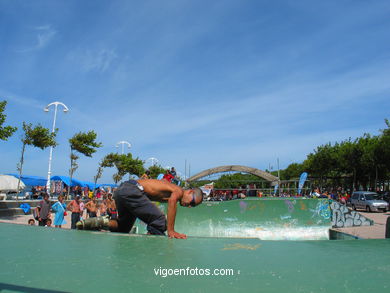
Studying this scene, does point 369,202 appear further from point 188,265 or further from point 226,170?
point 188,265

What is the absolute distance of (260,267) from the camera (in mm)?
2025

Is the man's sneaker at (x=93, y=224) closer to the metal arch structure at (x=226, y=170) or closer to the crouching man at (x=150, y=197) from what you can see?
the crouching man at (x=150, y=197)

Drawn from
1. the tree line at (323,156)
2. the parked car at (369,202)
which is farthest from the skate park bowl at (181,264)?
the parked car at (369,202)

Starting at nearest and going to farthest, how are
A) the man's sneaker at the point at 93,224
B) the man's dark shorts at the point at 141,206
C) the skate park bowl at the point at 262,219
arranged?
the man's dark shorts at the point at 141,206
the man's sneaker at the point at 93,224
the skate park bowl at the point at 262,219

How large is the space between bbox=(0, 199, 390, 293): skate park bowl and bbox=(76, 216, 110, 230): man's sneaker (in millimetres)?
788

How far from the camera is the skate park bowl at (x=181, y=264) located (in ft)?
5.43

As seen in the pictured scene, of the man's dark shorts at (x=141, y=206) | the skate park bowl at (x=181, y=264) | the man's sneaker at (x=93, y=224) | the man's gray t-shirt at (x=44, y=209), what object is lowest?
the man's gray t-shirt at (x=44, y=209)

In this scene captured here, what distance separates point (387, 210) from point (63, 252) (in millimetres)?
24454

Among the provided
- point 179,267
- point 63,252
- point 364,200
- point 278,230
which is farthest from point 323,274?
point 364,200

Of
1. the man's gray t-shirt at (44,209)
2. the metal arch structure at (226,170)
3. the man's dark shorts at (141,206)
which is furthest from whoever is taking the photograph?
the metal arch structure at (226,170)

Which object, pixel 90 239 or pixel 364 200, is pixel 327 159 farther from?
pixel 90 239

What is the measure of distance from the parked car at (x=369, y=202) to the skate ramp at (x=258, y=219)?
47.6ft

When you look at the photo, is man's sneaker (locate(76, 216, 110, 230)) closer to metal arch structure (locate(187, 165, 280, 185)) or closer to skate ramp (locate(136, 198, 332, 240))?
skate ramp (locate(136, 198, 332, 240))

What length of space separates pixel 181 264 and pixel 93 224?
2996mm
